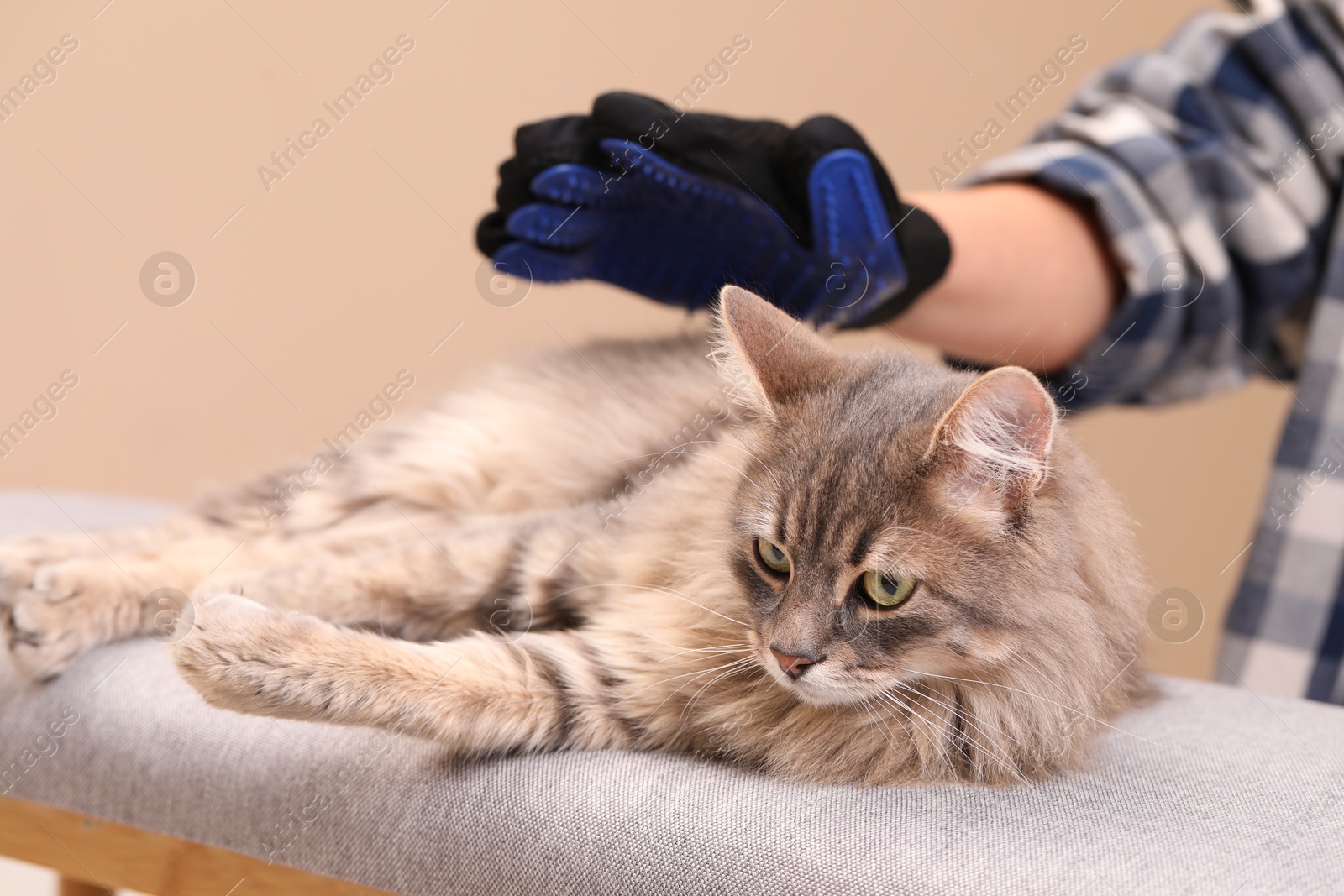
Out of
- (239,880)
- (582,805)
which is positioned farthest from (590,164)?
(239,880)

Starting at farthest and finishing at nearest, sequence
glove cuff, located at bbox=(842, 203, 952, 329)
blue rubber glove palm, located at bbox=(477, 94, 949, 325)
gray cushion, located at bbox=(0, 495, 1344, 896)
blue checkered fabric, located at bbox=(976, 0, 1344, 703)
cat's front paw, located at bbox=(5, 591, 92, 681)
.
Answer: blue checkered fabric, located at bbox=(976, 0, 1344, 703) < glove cuff, located at bbox=(842, 203, 952, 329) < blue rubber glove palm, located at bbox=(477, 94, 949, 325) < cat's front paw, located at bbox=(5, 591, 92, 681) < gray cushion, located at bbox=(0, 495, 1344, 896)

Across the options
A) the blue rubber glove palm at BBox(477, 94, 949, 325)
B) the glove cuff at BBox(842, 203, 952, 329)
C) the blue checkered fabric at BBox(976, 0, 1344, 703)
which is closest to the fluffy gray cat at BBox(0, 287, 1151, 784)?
the blue rubber glove palm at BBox(477, 94, 949, 325)

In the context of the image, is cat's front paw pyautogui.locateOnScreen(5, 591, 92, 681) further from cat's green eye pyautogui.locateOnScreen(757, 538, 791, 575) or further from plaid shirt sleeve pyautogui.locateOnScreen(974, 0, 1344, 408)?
plaid shirt sleeve pyautogui.locateOnScreen(974, 0, 1344, 408)

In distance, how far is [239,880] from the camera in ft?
3.39

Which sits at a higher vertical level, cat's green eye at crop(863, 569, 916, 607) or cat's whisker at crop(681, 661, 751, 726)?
cat's green eye at crop(863, 569, 916, 607)

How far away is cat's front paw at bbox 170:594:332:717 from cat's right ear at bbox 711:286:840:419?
538 millimetres

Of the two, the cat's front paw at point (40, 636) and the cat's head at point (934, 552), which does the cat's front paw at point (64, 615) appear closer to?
the cat's front paw at point (40, 636)

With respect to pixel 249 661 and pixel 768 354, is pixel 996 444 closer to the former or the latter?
pixel 768 354

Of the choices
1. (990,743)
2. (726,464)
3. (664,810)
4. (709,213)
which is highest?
(709,213)

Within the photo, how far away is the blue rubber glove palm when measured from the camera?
131 cm

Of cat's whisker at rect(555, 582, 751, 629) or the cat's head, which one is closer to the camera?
the cat's head

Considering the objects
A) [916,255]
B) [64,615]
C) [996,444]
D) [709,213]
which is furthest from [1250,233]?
[64,615]

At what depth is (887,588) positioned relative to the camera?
36.3 inches

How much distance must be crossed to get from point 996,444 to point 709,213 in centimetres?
62
